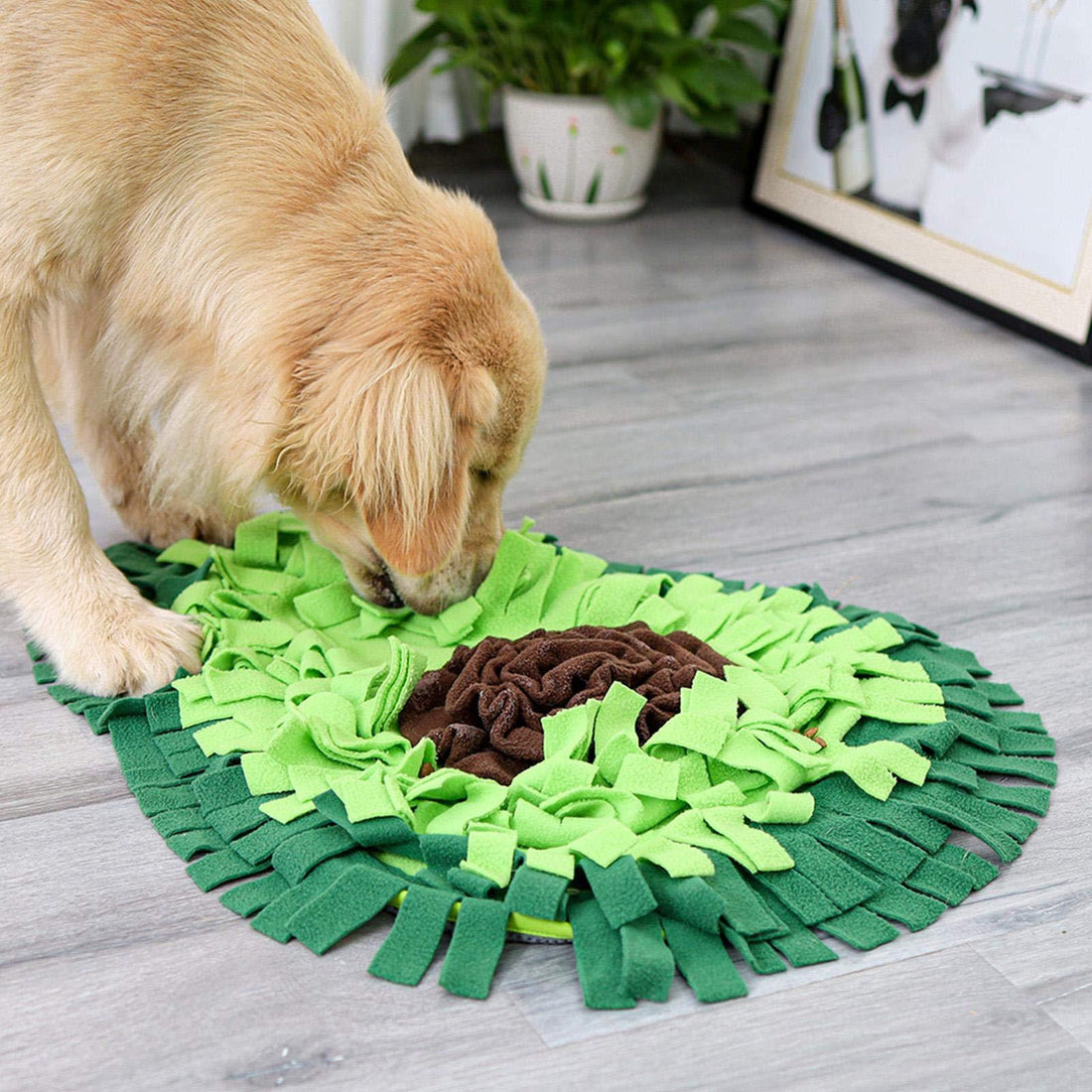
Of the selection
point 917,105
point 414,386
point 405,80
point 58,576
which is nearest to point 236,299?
point 414,386

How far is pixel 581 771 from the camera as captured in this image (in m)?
1.22

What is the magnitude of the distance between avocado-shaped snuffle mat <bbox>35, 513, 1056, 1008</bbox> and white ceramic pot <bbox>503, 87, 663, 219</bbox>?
170 centimetres

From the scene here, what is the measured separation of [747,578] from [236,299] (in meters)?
0.75

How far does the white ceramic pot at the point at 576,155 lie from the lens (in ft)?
9.89

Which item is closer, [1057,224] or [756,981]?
[756,981]

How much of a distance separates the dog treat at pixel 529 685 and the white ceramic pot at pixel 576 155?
1.86 m

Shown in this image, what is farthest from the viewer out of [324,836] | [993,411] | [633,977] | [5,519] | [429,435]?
[993,411]

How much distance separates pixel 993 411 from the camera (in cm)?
235

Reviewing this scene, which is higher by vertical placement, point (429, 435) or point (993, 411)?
point (429, 435)

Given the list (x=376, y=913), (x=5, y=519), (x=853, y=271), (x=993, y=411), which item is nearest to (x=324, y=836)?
(x=376, y=913)

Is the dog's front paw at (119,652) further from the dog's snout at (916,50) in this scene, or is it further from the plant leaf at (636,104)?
Answer: the dog's snout at (916,50)

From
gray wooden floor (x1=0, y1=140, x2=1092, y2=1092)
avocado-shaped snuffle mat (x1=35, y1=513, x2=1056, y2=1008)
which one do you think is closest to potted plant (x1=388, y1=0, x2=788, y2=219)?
gray wooden floor (x1=0, y1=140, x2=1092, y2=1092)

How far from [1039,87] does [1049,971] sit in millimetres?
1971

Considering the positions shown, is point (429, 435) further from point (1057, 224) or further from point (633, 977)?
point (1057, 224)
